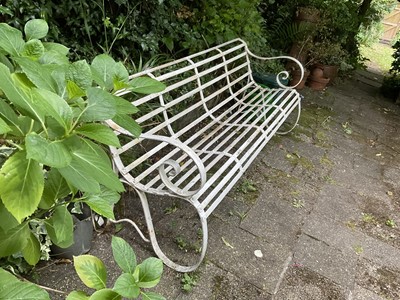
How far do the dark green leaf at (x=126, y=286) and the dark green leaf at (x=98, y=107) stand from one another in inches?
13.0

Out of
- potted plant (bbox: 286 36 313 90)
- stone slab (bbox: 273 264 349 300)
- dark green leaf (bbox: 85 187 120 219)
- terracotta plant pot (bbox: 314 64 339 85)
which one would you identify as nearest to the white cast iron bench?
stone slab (bbox: 273 264 349 300)

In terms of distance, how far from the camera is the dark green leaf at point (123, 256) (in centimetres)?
76

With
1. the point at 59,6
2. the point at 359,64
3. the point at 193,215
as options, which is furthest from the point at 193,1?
the point at 359,64

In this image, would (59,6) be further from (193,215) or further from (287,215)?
(287,215)

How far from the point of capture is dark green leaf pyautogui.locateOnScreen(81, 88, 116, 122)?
61 centimetres

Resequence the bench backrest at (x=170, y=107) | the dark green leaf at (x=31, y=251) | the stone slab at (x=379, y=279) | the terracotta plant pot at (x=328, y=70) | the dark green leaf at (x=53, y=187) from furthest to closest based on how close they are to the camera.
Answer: the terracotta plant pot at (x=328, y=70)
the stone slab at (x=379, y=279)
the bench backrest at (x=170, y=107)
the dark green leaf at (x=31, y=251)
the dark green leaf at (x=53, y=187)

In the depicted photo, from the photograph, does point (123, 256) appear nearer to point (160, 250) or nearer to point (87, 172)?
point (87, 172)

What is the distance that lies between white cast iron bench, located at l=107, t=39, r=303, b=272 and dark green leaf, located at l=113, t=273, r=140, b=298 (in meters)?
0.85

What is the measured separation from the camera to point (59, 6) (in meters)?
2.17

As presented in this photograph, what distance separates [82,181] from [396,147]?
421 centimetres

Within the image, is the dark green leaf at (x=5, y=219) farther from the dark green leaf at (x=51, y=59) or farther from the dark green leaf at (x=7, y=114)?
the dark green leaf at (x=51, y=59)

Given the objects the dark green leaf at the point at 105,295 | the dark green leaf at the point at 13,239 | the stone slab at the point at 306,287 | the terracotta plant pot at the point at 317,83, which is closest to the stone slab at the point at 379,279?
the stone slab at the point at 306,287

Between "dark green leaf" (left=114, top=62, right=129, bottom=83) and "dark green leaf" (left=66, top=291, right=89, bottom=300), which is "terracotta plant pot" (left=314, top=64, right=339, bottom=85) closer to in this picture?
"dark green leaf" (left=114, top=62, right=129, bottom=83)

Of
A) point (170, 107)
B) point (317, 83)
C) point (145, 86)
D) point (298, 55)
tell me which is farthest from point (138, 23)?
point (317, 83)
